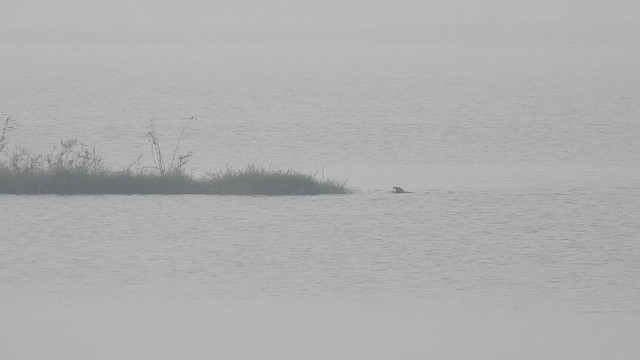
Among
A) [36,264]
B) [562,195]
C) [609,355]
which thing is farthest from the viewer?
[562,195]

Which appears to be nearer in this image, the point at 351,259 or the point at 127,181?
the point at 351,259

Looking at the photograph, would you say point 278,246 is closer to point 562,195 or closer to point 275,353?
point 275,353

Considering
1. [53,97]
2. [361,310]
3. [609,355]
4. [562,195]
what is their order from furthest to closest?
[53,97] → [562,195] → [361,310] → [609,355]

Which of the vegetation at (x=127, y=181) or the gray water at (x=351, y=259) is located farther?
the vegetation at (x=127, y=181)

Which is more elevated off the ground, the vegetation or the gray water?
the vegetation

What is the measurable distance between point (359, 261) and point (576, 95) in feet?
153

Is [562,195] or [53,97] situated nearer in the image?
[562,195]

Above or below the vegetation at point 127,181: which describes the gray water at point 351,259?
below

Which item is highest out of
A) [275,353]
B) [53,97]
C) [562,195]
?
[53,97]

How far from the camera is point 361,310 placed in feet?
46.5

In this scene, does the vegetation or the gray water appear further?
the vegetation

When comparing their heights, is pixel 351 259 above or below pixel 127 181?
below

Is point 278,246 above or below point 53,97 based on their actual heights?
below

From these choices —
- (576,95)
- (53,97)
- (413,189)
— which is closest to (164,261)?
(413,189)
